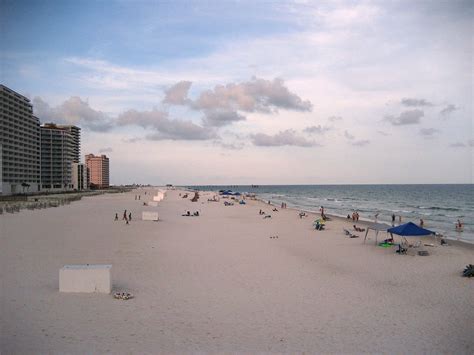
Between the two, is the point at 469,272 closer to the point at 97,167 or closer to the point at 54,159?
the point at 54,159

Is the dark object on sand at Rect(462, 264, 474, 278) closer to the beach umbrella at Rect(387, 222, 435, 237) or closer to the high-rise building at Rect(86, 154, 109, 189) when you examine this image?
the beach umbrella at Rect(387, 222, 435, 237)

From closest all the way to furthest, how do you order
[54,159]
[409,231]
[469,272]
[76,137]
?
[469,272] → [409,231] → [54,159] → [76,137]

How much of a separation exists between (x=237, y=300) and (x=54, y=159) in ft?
337

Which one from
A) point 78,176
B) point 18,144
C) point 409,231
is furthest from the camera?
point 78,176

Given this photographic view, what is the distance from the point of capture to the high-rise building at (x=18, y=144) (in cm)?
7138

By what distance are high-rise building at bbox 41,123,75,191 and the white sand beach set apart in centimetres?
8967

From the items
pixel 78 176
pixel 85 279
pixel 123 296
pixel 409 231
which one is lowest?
pixel 123 296

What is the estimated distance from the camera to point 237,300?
30.5 feet

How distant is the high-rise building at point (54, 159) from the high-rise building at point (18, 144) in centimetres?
A: 1098

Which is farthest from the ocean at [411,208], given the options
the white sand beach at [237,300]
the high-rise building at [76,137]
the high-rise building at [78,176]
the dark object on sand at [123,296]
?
the high-rise building at [76,137]

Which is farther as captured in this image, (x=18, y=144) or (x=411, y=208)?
(x=18, y=144)

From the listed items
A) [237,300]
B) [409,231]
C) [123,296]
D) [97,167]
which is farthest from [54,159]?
[237,300]

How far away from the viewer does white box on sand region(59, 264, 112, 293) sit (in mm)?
9266

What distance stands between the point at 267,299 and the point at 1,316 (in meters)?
5.64
